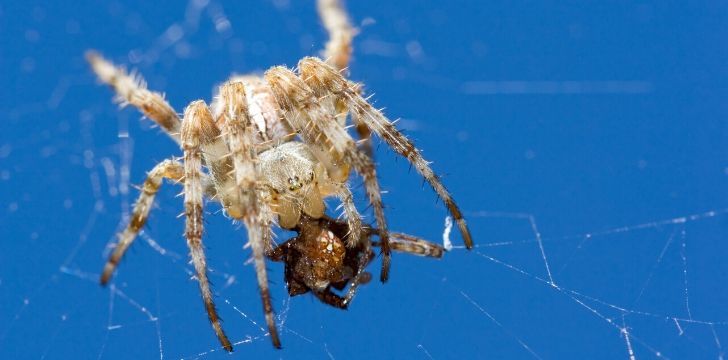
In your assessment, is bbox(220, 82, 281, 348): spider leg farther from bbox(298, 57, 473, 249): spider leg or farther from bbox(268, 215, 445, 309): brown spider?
bbox(298, 57, 473, 249): spider leg

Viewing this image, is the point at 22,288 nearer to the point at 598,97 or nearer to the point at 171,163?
the point at 171,163

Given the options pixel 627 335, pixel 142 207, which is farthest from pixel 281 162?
pixel 627 335

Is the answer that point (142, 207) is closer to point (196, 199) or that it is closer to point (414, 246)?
point (196, 199)

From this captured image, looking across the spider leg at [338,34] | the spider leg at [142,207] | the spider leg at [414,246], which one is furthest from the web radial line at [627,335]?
the spider leg at [142,207]

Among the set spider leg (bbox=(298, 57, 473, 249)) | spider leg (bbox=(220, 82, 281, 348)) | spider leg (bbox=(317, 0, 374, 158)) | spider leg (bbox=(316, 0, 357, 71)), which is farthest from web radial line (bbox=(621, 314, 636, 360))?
spider leg (bbox=(316, 0, 357, 71))

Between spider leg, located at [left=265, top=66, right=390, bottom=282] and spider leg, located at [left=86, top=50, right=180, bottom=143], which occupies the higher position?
spider leg, located at [left=86, top=50, right=180, bottom=143]

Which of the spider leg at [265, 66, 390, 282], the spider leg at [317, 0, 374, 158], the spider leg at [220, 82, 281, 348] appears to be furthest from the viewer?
the spider leg at [317, 0, 374, 158]

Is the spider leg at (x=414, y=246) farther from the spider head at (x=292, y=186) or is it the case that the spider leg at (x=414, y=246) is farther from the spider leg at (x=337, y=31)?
the spider leg at (x=337, y=31)
